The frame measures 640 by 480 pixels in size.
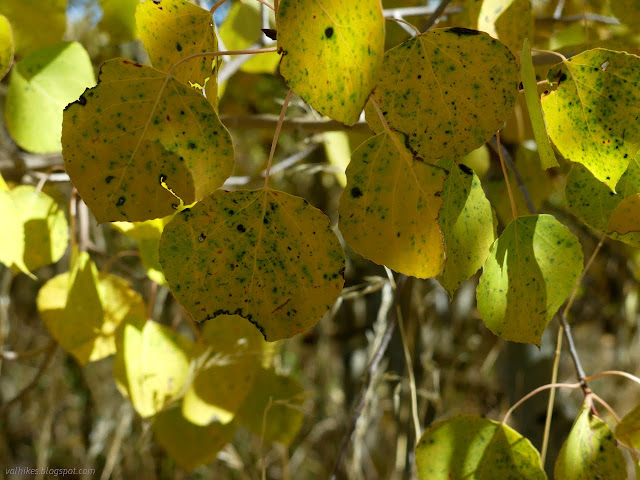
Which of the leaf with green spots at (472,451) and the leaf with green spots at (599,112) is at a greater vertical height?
the leaf with green spots at (599,112)

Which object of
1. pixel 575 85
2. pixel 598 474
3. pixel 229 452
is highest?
pixel 575 85

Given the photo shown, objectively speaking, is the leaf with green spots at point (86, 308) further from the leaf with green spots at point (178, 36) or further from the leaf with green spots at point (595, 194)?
the leaf with green spots at point (595, 194)

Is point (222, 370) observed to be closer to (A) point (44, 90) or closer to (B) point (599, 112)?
(A) point (44, 90)

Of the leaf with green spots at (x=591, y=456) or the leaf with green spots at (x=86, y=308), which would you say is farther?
the leaf with green spots at (x=86, y=308)

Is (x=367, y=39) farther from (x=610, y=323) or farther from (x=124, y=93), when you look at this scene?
(x=610, y=323)

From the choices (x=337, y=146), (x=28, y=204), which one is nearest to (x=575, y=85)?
(x=337, y=146)

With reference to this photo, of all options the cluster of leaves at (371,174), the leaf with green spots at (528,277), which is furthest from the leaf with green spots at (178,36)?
the leaf with green spots at (528,277)
